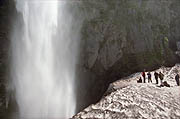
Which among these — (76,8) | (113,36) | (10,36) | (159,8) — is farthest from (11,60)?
(159,8)

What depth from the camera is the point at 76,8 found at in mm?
25125

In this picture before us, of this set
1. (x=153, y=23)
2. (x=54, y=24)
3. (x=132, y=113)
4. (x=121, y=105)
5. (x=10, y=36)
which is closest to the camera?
(x=132, y=113)

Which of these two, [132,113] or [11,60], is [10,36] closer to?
[11,60]

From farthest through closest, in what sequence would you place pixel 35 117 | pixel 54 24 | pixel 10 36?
pixel 54 24
pixel 10 36
pixel 35 117

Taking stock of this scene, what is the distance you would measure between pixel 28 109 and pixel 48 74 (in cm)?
514

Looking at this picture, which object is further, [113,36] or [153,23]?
[153,23]

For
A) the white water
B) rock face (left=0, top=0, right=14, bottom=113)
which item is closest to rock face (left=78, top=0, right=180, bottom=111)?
the white water

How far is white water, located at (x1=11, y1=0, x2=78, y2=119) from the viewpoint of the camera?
19984 mm

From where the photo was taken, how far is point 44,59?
71.5 ft

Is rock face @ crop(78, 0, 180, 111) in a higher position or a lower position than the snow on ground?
higher

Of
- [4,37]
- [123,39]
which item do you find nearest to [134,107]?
[123,39]

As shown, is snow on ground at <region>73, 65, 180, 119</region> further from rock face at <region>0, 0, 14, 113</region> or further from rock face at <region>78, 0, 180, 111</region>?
rock face at <region>0, 0, 14, 113</region>

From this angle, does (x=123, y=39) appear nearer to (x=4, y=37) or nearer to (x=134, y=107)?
(x=4, y=37)

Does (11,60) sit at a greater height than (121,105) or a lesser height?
greater
